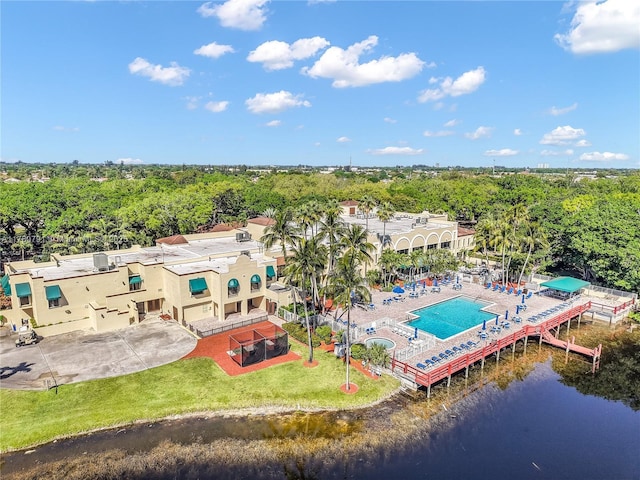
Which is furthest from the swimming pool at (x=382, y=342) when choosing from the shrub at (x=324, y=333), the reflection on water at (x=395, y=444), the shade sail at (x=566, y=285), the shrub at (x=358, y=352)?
the shade sail at (x=566, y=285)

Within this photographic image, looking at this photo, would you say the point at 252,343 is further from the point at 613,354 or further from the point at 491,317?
the point at 613,354

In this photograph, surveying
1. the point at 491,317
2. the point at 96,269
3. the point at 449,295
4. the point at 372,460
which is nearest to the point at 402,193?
the point at 449,295

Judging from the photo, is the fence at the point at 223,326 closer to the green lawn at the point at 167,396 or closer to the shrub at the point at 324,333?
the green lawn at the point at 167,396

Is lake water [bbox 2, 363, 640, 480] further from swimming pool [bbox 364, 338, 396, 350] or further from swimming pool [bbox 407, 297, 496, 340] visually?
swimming pool [bbox 407, 297, 496, 340]

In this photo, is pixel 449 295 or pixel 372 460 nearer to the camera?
pixel 372 460

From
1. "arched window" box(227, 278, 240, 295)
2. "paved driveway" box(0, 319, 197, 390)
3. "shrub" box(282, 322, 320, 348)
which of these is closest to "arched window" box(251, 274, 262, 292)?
"arched window" box(227, 278, 240, 295)
